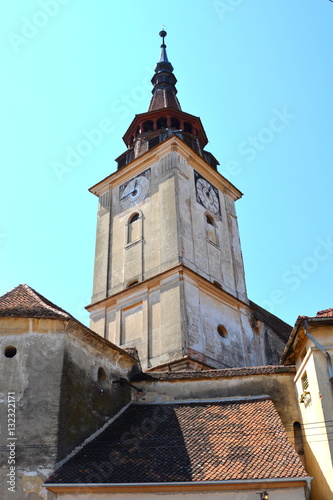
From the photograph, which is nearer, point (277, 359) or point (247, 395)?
point (247, 395)

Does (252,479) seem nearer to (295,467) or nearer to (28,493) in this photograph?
(295,467)

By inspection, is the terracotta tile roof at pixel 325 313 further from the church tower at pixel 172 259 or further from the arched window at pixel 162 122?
the arched window at pixel 162 122

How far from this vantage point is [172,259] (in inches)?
972

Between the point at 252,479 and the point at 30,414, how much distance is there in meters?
5.53

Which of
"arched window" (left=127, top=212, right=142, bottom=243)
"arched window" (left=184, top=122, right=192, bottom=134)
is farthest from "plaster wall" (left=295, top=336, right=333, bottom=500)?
"arched window" (left=184, top=122, right=192, bottom=134)

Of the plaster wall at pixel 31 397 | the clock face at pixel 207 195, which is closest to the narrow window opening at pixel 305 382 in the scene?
the plaster wall at pixel 31 397

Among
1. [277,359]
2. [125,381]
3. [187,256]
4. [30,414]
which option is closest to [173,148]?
[187,256]

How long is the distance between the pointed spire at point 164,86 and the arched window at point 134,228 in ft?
30.5

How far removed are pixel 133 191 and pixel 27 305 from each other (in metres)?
15.3

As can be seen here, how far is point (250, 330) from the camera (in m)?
26.7

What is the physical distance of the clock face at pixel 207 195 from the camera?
94.6 feet

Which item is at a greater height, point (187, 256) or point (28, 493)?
point (187, 256)

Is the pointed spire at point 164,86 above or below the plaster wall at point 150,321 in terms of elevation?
above

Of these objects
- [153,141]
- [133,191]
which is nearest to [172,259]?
[133,191]
